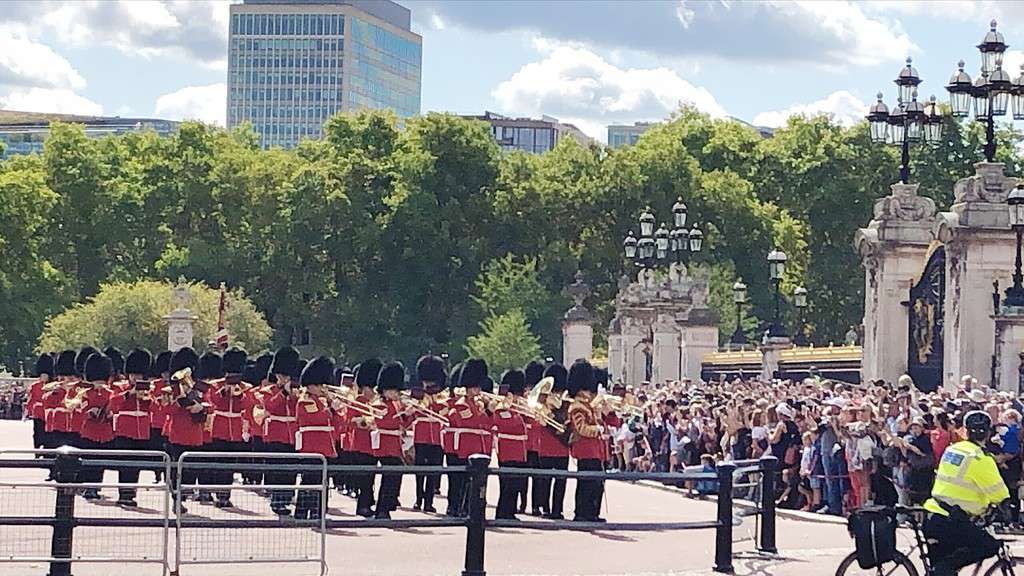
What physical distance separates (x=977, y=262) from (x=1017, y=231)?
1.74 m

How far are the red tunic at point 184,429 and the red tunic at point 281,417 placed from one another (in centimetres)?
78

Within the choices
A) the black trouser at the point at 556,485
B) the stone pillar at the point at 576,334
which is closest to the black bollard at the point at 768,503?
the black trouser at the point at 556,485

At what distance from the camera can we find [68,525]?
1298cm

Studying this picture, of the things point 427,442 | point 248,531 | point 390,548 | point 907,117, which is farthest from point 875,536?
point 907,117

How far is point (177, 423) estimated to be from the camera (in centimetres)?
1944

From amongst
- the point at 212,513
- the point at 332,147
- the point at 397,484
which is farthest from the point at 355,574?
the point at 332,147

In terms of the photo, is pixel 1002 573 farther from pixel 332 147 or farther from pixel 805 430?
pixel 332 147

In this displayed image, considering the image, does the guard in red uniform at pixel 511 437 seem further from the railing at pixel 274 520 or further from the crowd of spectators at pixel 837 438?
the railing at pixel 274 520

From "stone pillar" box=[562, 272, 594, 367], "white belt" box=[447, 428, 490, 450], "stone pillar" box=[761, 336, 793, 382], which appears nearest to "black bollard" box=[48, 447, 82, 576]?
"white belt" box=[447, 428, 490, 450]

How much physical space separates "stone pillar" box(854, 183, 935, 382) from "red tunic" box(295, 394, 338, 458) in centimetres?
1639

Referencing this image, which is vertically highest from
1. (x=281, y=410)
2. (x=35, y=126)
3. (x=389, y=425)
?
(x=35, y=126)

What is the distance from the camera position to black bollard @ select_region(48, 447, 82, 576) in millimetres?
12930

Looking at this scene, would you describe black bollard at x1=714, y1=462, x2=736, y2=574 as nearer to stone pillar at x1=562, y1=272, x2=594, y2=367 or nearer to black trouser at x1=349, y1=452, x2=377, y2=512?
black trouser at x1=349, y1=452, x2=377, y2=512

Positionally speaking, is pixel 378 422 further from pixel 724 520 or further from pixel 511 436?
pixel 724 520
